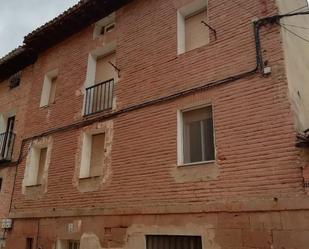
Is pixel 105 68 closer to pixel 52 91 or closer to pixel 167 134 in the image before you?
pixel 52 91

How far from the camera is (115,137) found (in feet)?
27.9

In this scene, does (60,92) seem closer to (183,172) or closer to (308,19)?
(183,172)

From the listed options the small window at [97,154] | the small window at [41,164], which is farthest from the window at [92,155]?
the small window at [41,164]

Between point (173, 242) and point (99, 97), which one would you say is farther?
point (99, 97)

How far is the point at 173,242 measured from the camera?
6.57 meters

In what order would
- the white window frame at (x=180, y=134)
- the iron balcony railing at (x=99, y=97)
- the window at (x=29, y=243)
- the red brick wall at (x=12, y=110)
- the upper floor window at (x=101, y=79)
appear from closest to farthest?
the white window frame at (x=180, y=134), the iron balcony railing at (x=99, y=97), the upper floor window at (x=101, y=79), the window at (x=29, y=243), the red brick wall at (x=12, y=110)

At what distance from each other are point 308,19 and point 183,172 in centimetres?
599

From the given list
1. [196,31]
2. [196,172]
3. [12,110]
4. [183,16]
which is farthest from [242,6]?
[12,110]

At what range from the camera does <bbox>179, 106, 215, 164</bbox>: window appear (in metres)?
6.87

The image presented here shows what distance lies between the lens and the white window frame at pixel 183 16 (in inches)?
317

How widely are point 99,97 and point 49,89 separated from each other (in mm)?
3022

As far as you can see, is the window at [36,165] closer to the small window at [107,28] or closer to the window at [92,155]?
the window at [92,155]

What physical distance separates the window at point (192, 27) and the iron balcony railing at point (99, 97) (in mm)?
2397

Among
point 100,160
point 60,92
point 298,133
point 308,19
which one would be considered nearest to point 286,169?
point 298,133
